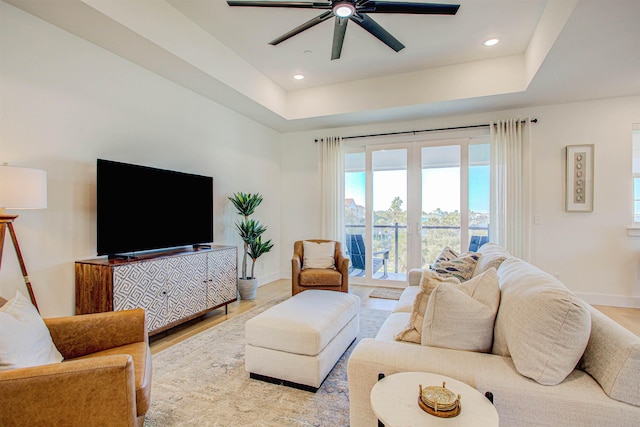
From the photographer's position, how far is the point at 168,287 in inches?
118

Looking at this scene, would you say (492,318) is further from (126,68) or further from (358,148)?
(358,148)

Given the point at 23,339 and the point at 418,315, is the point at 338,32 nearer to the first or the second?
the point at 418,315

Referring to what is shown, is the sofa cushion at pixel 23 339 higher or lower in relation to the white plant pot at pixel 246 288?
higher

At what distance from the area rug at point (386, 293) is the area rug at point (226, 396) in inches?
80.2

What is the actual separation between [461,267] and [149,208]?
295 centimetres

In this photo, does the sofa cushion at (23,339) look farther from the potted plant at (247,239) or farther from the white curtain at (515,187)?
the white curtain at (515,187)

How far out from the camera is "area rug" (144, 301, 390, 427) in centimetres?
186

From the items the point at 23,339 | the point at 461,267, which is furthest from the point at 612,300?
the point at 23,339

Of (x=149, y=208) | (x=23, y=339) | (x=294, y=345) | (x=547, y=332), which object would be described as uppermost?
(x=149, y=208)

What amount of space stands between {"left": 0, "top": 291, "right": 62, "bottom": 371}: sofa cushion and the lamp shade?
0.69 m

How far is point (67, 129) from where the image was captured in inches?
105

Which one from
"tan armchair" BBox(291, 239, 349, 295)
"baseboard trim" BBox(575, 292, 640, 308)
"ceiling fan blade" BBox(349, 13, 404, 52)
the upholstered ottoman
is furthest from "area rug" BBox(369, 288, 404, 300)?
"ceiling fan blade" BBox(349, 13, 404, 52)

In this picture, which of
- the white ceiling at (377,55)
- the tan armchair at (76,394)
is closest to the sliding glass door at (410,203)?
the white ceiling at (377,55)

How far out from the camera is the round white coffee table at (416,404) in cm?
103
